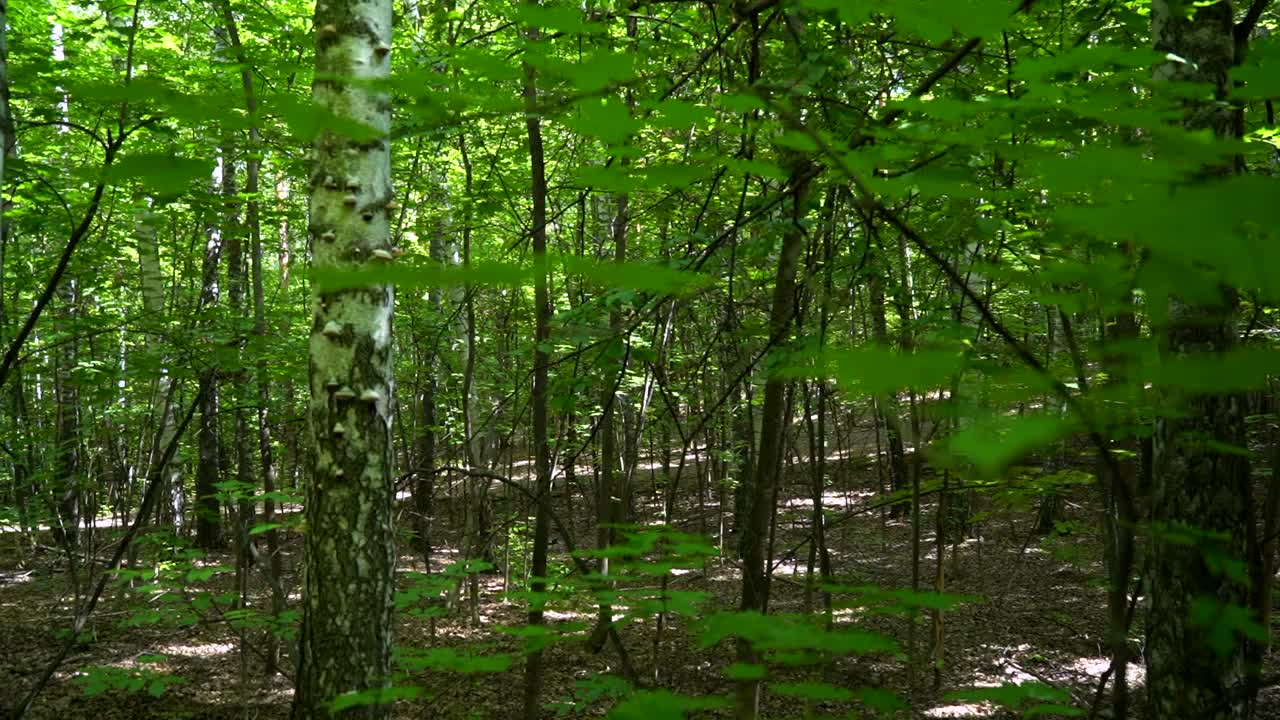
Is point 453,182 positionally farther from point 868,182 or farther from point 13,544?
point 868,182

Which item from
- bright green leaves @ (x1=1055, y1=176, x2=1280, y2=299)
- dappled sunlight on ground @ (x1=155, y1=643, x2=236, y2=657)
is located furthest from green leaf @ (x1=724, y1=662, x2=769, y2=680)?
dappled sunlight on ground @ (x1=155, y1=643, x2=236, y2=657)

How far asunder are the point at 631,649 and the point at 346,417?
4.83 metres

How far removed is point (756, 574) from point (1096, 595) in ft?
25.2

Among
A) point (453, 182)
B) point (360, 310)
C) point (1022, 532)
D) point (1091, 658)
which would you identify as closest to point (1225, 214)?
point (360, 310)

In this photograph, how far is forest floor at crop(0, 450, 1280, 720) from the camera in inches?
221

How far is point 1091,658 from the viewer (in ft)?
22.7

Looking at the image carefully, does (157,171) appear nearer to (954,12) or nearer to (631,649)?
(954,12)

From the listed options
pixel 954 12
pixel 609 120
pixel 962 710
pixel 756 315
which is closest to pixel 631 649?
pixel 962 710

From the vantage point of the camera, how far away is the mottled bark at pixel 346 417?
10.3 feet

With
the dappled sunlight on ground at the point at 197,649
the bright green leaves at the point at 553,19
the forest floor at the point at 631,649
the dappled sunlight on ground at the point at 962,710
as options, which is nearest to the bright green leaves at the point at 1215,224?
the bright green leaves at the point at 553,19

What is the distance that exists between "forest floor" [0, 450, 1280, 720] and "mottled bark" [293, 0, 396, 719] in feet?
3.15

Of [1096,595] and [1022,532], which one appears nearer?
[1096,595]

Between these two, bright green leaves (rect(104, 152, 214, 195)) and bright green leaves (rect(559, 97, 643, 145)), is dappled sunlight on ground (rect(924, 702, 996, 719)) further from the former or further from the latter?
bright green leaves (rect(104, 152, 214, 195))

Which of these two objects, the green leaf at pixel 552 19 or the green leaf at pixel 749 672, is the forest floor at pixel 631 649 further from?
the green leaf at pixel 552 19
